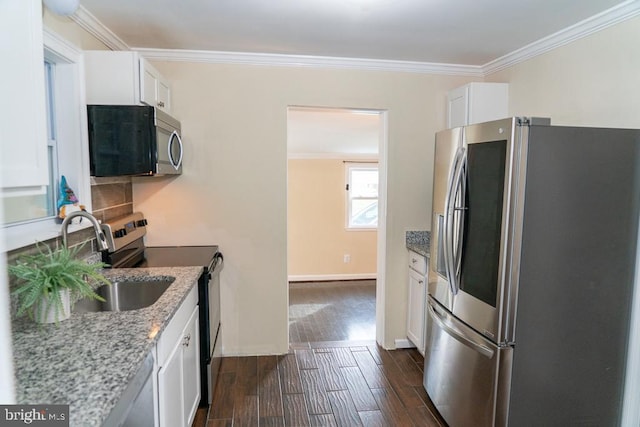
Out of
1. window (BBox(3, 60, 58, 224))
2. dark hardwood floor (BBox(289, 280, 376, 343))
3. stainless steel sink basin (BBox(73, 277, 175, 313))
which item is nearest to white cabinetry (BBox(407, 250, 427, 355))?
dark hardwood floor (BBox(289, 280, 376, 343))

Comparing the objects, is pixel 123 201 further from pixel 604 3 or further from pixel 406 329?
pixel 604 3

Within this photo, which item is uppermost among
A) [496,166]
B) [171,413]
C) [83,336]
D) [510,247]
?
[496,166]

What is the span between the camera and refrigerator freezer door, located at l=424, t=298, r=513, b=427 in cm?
183

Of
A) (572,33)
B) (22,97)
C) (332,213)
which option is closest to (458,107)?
(572,33)

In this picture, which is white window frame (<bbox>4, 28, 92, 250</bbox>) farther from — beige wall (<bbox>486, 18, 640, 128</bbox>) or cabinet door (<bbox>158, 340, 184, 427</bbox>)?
beige wall (<bbox>486, 18, 640, 128</bbox>)

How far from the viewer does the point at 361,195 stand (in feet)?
20.8

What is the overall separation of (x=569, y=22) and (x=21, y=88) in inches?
105

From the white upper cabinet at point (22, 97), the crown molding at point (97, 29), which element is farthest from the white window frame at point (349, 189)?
the white upper cabinet at point (22, 97)

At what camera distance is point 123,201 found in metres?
2.77

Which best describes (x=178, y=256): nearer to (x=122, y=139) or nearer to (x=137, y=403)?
(x=122, y=139)

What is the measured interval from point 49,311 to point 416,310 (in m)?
2.48

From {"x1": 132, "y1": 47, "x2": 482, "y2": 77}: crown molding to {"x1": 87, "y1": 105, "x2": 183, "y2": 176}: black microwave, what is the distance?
35.0 inches

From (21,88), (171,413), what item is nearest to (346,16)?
(21,88)

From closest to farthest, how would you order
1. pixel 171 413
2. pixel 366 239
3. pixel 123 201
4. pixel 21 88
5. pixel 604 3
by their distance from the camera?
1. pixel 21 88
2. pixel 171 413
3. pixel 604 3
4. pixel 123 201
5. pixel 366 239
